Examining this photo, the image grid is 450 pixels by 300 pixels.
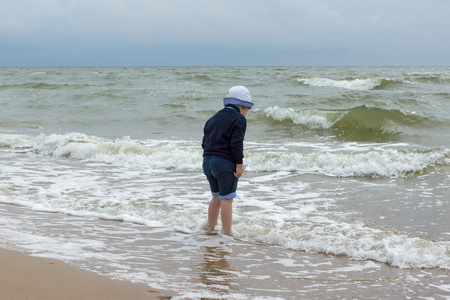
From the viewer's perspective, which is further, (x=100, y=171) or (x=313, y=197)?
(x=100, y=171)

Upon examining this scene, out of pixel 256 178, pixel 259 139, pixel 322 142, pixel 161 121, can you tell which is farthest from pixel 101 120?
pixel 256 178

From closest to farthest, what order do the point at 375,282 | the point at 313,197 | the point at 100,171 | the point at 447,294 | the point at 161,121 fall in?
the point at 447,294 < the point at 375,282 < the point at 313,197 < the point at 100,171 < the point at 161,121

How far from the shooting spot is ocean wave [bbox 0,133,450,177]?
868 centimetres

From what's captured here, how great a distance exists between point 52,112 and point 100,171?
1107 centimetres

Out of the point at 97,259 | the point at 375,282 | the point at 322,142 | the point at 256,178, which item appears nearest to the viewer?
the point at 375,282

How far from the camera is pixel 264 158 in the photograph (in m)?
9.51

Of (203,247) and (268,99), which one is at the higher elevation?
(268,99)

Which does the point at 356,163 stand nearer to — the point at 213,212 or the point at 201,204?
the point at 201,204

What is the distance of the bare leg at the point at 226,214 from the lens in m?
4.90

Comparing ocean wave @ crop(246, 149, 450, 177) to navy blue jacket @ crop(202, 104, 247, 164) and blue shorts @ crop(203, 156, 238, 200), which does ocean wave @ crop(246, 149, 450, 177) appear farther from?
navy blue jacket @ crop(202, 104, 247, 164)

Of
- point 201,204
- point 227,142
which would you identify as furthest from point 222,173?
point 201,204

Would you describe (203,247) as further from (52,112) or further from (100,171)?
(52,112)

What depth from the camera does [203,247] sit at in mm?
4715

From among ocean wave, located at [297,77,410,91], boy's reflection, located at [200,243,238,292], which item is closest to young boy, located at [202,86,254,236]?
boy's reflection, located at [200,243,238,292]
